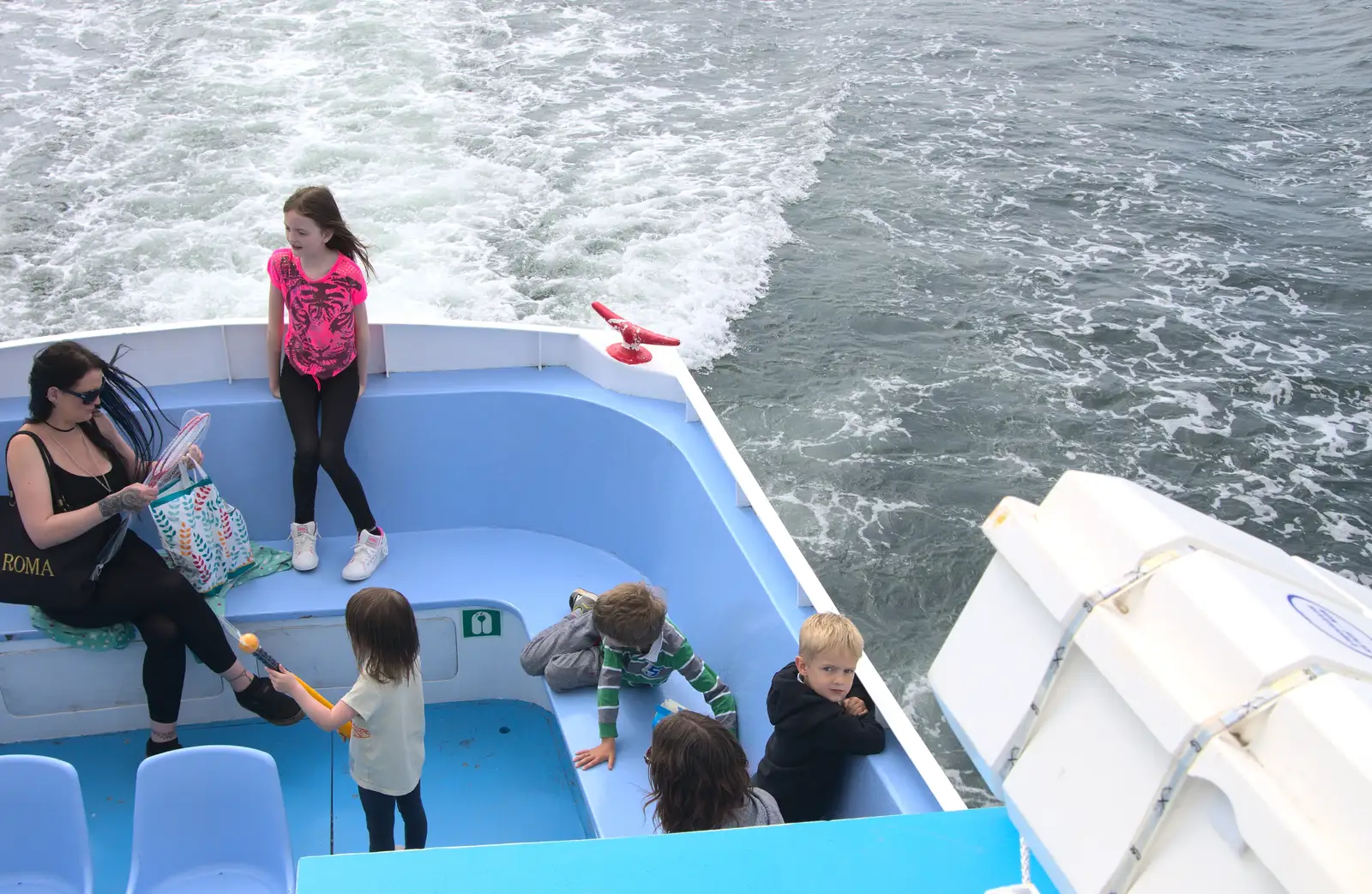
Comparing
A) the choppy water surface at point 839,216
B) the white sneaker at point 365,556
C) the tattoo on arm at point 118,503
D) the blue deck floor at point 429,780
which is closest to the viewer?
the tattoo on arm at point 118,503

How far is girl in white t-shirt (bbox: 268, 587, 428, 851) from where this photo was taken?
206 centimetres

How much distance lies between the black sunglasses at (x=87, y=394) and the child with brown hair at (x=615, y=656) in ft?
3.82

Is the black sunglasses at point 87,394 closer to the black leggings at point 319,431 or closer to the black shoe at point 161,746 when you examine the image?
the black leggings at point 319,431

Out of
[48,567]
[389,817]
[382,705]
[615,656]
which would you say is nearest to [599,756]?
[615,656]

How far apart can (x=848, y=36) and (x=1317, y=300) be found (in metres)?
5.09

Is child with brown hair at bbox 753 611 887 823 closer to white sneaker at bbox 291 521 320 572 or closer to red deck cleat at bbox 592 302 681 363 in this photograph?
red deck cleat at bbox 592 302 681 363

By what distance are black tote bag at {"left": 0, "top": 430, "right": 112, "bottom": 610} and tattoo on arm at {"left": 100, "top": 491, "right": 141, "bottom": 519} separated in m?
0.09

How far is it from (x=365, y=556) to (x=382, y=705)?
38.3 inches

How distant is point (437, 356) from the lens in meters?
3.22

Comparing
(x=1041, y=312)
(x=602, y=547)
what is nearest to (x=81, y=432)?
(x=602, y=547)

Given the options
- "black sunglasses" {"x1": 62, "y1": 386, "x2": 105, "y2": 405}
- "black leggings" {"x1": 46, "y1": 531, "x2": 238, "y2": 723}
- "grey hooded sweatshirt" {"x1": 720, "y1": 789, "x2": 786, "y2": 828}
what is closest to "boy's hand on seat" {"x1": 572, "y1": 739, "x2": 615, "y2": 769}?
"grey hooded sweatshirt" {"x1": 720, "y1": 789, "x2": 786, "y2": 828}

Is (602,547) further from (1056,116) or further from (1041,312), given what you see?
(1056,116)

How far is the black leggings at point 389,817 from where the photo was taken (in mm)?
2264

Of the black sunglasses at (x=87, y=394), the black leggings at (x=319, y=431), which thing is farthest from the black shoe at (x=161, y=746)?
the black sunglasses at (x=87, y=394)
